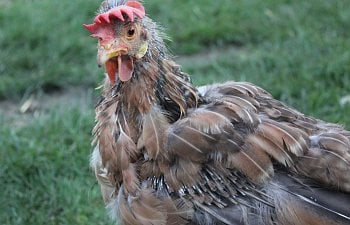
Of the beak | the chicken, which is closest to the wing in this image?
the chicken

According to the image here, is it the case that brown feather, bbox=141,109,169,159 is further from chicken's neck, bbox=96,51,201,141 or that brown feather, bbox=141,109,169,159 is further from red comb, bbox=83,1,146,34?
red comb, bbox=83,1,146,34

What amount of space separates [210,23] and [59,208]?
2.76 m

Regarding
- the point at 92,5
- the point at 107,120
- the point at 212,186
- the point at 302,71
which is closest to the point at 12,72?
the point at 92,5

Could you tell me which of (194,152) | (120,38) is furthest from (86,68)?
(194,152)

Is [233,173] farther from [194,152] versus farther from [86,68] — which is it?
[86,68]

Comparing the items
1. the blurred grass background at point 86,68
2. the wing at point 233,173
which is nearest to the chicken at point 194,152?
the wing at point 233,173

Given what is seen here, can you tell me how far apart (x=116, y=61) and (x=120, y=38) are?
120 mm

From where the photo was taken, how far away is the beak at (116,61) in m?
3.70

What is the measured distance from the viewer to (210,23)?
722 cm

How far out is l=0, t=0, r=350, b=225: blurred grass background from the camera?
528 cm

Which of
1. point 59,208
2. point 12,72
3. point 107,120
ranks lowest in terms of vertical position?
point 59,208

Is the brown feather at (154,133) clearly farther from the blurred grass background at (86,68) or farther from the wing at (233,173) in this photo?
the blurred grass background at (86,68)

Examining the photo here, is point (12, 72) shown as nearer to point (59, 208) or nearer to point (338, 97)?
point (59, 208)

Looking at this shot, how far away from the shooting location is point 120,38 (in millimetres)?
3727
